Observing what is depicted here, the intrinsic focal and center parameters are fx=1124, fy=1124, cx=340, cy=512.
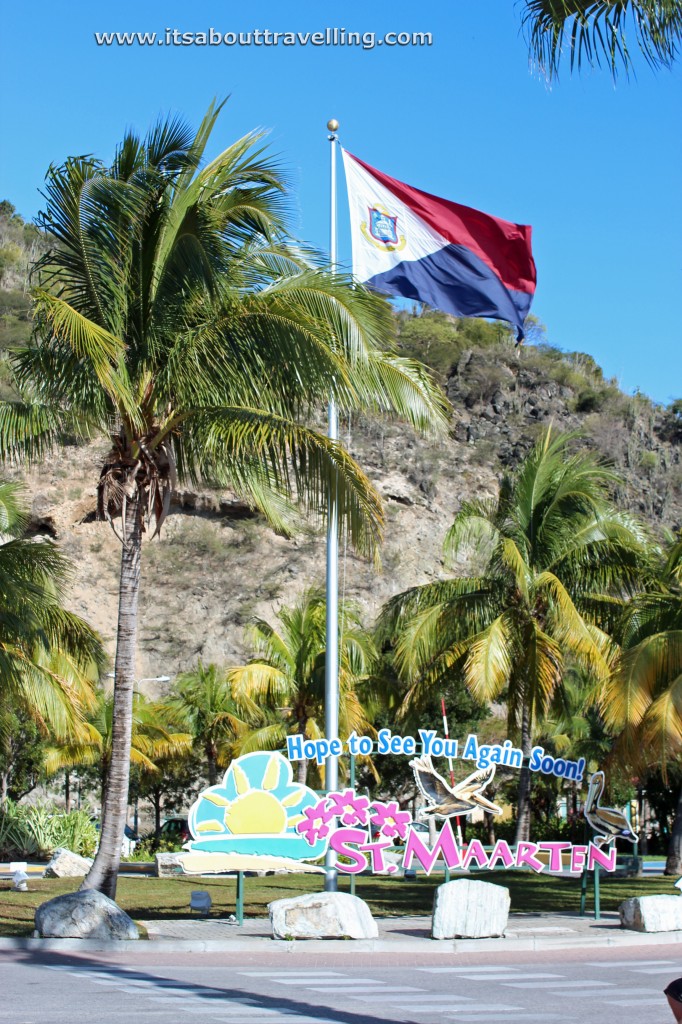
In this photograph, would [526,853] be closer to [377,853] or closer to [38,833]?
[377,853]

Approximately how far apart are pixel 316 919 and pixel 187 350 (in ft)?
23.0

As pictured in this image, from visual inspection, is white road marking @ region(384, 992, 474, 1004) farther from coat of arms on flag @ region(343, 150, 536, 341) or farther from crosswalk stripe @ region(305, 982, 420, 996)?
coat of arms on flag @ region(343, 150, 536, 341)

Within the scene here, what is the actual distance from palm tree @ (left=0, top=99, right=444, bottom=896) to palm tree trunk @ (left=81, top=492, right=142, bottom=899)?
22 mm

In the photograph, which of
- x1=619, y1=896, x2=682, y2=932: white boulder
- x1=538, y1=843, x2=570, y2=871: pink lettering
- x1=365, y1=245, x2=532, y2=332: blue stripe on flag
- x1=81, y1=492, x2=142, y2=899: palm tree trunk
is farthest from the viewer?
x1=365, y1=245, x2=532, y2=332: blue stripe on flag

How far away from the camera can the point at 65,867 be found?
25.3m

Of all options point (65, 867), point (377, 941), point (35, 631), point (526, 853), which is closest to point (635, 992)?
point (377, 941)

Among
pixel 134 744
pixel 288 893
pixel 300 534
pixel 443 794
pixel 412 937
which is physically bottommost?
pixel 288 893

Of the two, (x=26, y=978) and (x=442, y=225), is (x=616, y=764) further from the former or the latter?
(x=26, y=978)

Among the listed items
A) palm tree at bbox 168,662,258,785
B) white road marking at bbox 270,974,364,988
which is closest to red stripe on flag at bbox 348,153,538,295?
white road marking at bbox 270,974,364,988

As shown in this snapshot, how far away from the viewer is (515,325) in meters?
18.8

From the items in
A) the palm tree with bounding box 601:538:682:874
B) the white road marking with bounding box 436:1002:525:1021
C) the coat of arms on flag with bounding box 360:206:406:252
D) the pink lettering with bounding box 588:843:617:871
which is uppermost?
the coat of arms on flag with bounding box 360:206:406:252

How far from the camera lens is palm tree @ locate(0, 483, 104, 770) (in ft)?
54.0

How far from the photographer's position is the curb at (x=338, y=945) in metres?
12.6

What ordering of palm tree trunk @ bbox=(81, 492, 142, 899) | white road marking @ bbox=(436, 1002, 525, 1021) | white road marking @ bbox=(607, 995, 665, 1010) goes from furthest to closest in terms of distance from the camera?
palm tree trunk @ bbox=(81, 492, 142, 899), white road marking @ bbox=(607, 995, 665, 1010), white road marking @ bbox=(436, 1002, 525, 1021)
